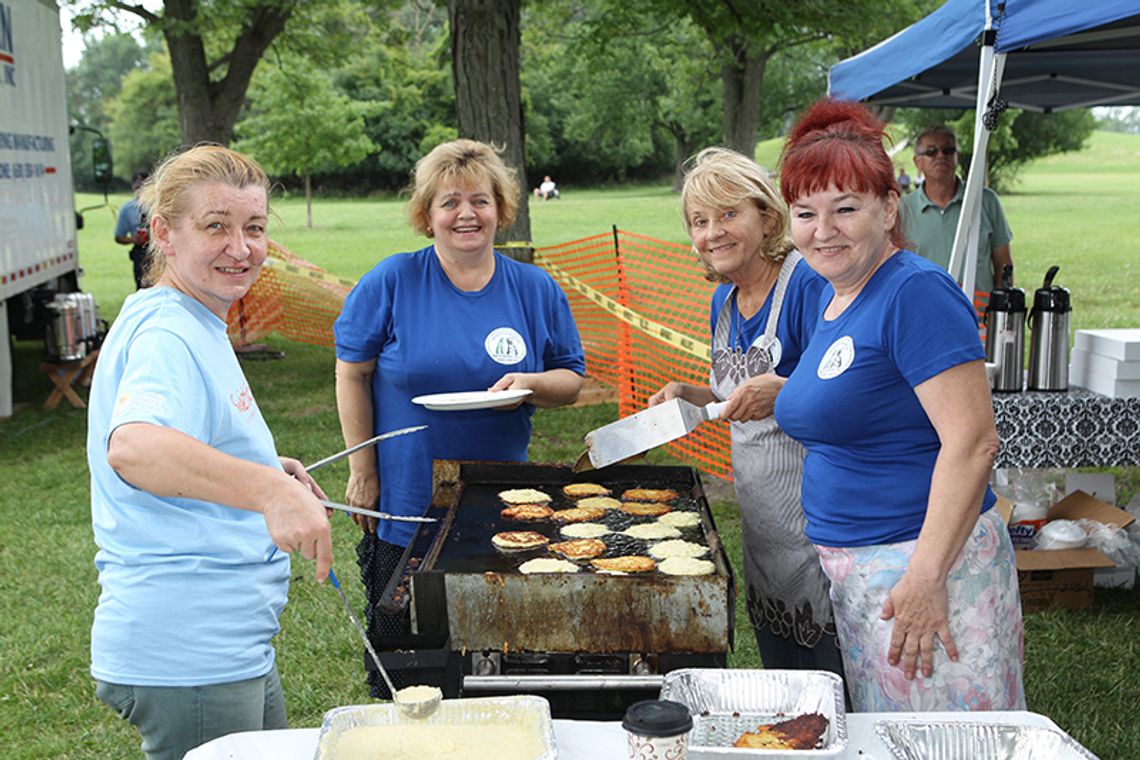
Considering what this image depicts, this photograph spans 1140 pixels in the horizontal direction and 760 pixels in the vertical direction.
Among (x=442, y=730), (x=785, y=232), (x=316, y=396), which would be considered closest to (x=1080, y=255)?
(x=316, y=396)

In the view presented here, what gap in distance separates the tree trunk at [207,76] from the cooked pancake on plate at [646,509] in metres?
11.2

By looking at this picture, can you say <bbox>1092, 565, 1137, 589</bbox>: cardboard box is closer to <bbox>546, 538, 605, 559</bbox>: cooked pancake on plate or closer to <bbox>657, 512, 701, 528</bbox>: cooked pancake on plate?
<bbox>657, 512, 701, 528</bbox>: cooked pancake on plate

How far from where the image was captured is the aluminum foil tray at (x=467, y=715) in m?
1.99

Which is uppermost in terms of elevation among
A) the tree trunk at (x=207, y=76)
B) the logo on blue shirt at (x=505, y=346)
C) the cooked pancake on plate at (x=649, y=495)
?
the tree trunk at (x=207, y=76)

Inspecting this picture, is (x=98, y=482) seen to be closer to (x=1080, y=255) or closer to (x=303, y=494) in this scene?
(x=303, y=494)

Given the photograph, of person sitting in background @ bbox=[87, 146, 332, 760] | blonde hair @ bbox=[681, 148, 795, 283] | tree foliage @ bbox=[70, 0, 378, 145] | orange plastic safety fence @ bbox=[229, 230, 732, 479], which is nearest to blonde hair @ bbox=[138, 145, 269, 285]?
person sitting in background @ bbox=[87, 146, 332, 760]

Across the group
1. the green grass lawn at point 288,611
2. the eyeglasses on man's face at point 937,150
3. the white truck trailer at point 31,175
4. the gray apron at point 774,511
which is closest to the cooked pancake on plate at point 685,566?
the gray apron at point 774,511

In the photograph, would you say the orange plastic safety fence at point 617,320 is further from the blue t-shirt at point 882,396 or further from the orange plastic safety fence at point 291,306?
the blue t-shirt at point 882,396

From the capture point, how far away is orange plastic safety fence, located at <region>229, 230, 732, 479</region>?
25.6 feet

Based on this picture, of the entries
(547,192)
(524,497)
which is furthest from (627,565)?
(547,192)

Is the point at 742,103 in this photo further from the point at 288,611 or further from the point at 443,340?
the point at 443,340

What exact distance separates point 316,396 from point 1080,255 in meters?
17.7

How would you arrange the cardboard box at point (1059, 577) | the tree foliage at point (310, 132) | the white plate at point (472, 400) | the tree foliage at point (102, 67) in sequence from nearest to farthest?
1. the white plate at point (472, 400)
2. the cardboard box at point (1059, 577)
3. the tree foliage at point (310, 132)
4. the tree foliage at point (102, 67)

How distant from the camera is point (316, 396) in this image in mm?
10398
